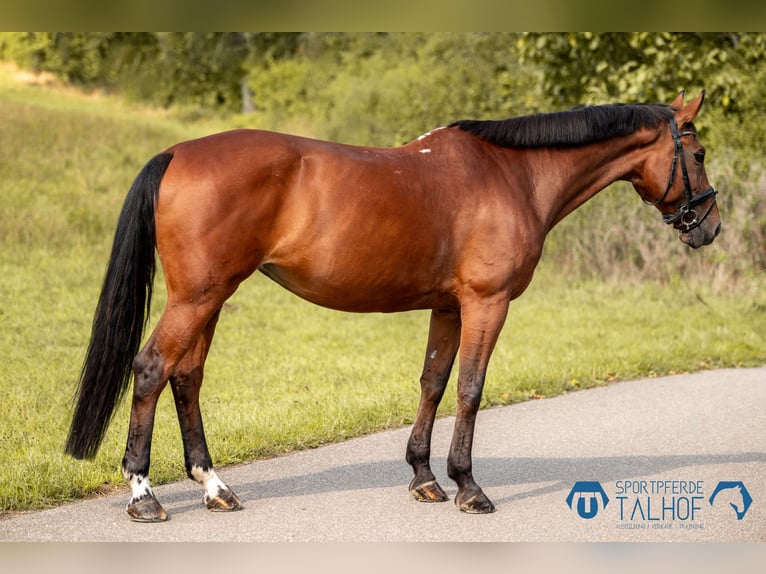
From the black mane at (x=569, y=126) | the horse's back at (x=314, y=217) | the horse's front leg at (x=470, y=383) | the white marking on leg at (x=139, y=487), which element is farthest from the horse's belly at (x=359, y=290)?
the white marking on leg at (x=139, y=487)

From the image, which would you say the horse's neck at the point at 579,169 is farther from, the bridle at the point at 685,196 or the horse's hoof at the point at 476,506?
the horse's hoof at the point at 476,506

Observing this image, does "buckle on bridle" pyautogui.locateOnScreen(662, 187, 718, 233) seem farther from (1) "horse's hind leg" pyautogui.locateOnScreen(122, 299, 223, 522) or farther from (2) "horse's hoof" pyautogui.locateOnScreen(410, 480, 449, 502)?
(1) "horse's hind leg" pyautogui.locateOnScreen(122, 299, 223, 522)

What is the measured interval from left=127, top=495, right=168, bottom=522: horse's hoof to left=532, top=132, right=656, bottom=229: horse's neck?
277cm

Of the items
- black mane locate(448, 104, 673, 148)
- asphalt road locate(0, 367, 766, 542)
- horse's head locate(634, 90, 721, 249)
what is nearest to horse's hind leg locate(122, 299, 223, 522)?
asphalt road locate(0, 367, 766, 542)

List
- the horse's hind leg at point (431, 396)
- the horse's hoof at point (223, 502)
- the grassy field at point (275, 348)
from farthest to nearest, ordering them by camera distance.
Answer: the grassy field at point (275, 348) → the horse's hind leg at point (431, 396) → the horse's hoof at point (223, 502)

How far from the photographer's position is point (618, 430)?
23.6 feet

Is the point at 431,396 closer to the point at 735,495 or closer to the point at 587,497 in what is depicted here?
the point at 587,497

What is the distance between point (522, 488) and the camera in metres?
5.84

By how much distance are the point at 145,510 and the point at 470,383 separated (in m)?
1.92

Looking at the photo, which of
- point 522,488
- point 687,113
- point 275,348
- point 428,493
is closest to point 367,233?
point 428,493

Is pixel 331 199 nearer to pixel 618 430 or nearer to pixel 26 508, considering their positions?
pixel 26 508

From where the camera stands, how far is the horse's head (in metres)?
5.75

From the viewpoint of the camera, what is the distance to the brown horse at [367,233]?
16.3 ft

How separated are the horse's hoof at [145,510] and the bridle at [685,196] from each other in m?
3.48
